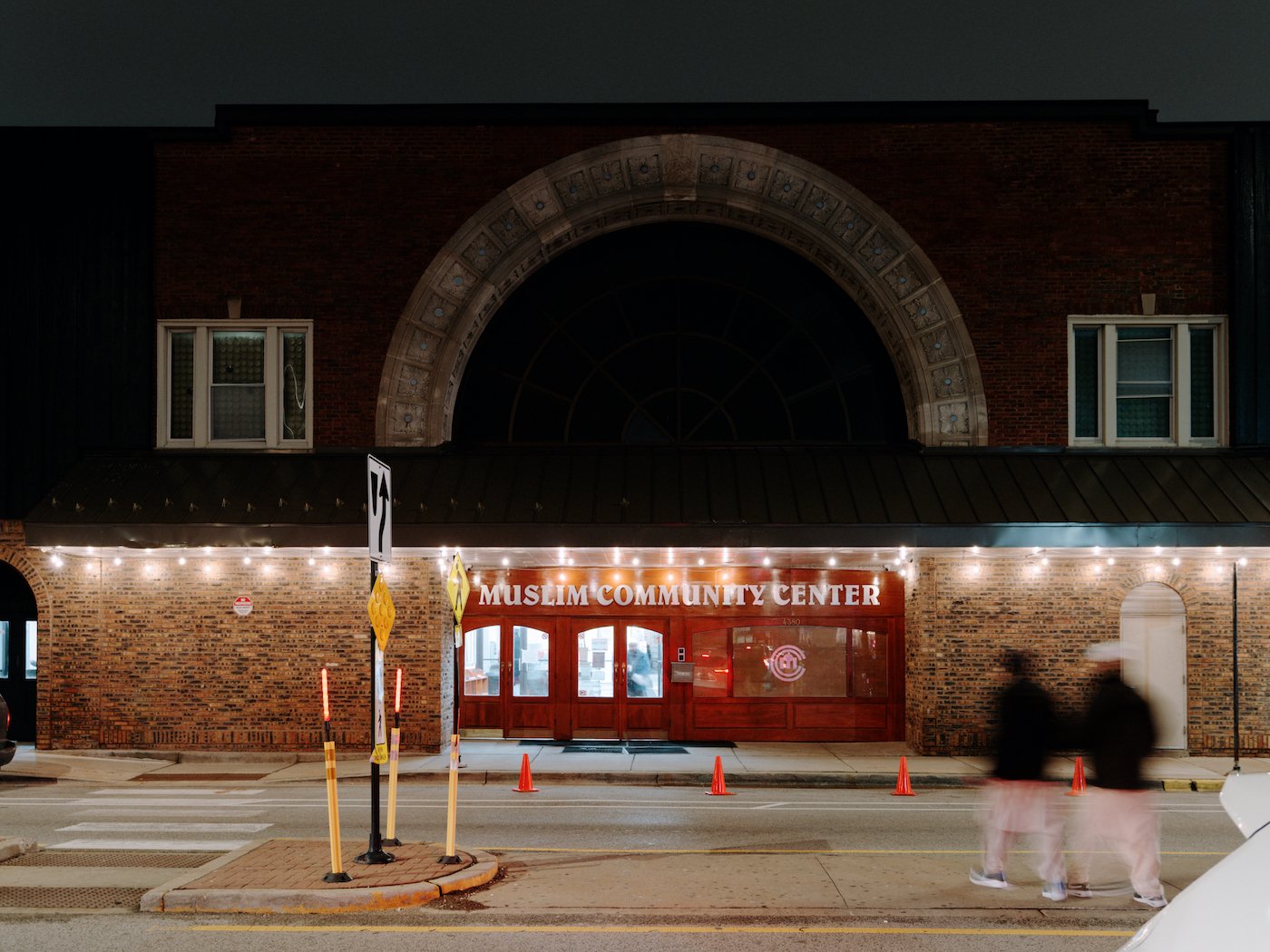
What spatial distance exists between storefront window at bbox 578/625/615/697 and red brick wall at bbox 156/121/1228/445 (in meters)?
5.25

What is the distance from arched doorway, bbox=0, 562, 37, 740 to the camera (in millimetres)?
20547

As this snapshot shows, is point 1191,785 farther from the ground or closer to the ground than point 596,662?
closer to the ground

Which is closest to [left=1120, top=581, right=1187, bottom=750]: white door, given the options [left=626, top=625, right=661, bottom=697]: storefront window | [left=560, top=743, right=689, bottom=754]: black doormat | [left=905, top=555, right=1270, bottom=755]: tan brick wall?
[left=905, top=555, right=1270, bottom=755]: tan brick wall

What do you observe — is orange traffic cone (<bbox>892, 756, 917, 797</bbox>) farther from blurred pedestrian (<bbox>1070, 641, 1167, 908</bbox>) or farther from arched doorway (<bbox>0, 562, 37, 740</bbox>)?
arched doorway (<bbox>0, 562, 37, 740</bbox>)

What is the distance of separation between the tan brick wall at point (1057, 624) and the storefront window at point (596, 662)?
18.3 ft

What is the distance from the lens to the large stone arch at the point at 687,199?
1973 cm

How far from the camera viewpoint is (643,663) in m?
20.6

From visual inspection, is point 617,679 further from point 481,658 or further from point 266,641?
point 266,641

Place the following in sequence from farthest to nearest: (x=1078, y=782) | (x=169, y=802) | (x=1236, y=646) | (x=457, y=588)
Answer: (x=1236, y=646) < (x=1078, y=782) < (x=457, y=588) < (x=169, y=802)

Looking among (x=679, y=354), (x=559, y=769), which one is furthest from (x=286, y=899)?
(x=679, y=354)

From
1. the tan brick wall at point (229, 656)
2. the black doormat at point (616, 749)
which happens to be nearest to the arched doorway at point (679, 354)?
the tan brick wall at point (229, 656)

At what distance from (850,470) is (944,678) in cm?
375

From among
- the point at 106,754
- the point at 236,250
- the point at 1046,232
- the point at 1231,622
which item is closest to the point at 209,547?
the point at 106,754

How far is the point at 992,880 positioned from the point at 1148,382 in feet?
42.2
